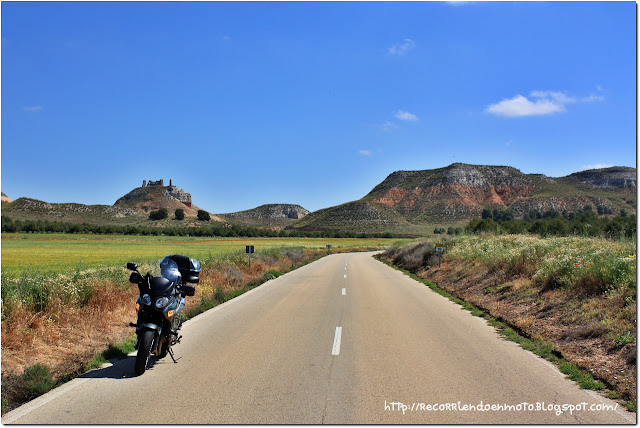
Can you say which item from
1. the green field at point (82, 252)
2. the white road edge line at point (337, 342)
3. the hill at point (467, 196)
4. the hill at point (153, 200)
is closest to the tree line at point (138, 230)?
the hill at point (467, 196)

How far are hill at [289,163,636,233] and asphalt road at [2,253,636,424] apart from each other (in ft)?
329

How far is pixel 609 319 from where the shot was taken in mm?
8523

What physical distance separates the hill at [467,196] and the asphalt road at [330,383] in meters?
100

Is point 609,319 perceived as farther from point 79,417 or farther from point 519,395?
point 79,417

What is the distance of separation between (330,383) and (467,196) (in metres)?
124

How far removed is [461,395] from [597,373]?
242cm

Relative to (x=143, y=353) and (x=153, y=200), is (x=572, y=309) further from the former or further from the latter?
(x=153, y=200)

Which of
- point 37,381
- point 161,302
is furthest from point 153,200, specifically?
point 37,381

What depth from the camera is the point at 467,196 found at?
124m

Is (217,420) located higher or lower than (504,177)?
lower

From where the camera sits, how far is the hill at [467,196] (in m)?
105

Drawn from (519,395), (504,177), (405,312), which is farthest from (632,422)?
(504,177)

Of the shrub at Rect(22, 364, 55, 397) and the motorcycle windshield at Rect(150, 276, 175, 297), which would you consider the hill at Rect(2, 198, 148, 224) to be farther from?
the shrub at Rect(22, 364, 55, 397)

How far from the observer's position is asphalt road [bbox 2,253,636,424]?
5023mm
